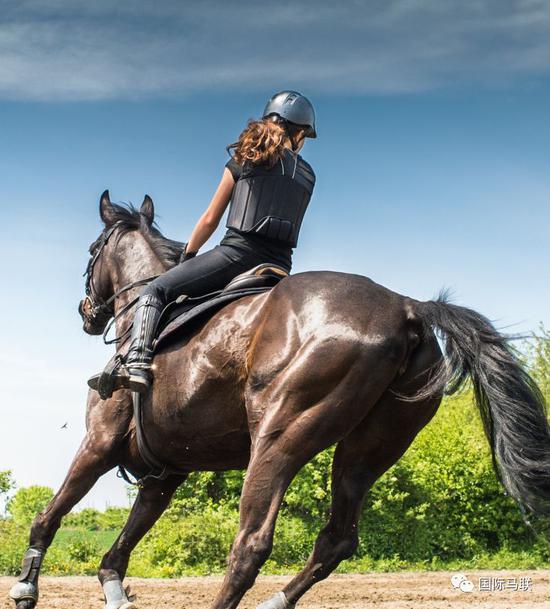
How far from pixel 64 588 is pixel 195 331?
5659mm

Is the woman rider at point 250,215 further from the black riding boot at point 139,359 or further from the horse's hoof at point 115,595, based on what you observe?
the horse's hoof at point 115,595

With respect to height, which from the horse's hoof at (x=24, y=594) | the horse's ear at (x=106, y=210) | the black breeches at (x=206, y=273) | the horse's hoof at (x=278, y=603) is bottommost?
the horse's hoof at (x=278, y=603)

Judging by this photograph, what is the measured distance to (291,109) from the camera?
6.75 meters

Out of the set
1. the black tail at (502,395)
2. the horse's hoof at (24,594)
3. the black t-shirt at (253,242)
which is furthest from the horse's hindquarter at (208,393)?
the horse's hoof at (24,594)

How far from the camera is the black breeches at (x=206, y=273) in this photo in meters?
6.66

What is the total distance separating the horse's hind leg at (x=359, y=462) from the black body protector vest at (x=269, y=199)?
54.1 inches

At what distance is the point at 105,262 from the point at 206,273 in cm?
193

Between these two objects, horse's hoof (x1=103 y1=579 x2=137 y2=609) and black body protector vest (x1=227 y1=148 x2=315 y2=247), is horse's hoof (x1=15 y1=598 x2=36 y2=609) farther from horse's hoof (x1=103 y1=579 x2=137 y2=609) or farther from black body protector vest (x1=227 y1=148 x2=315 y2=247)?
black body protector vest (x1=227 y1=148 x2=315 y2=247)

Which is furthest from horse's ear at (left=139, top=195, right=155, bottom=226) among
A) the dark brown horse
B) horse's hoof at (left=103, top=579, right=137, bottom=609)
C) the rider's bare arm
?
horse's hoof at (left=103, top=579, right=137, bottom=609)

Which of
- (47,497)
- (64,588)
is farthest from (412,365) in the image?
(47,497)

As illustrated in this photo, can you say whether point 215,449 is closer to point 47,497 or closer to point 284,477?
point 284,477

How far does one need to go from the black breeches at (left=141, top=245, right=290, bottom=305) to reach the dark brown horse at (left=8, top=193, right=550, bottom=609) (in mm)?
426

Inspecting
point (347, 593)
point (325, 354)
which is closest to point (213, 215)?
point (325, 354)

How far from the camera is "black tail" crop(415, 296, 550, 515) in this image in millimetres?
5871
